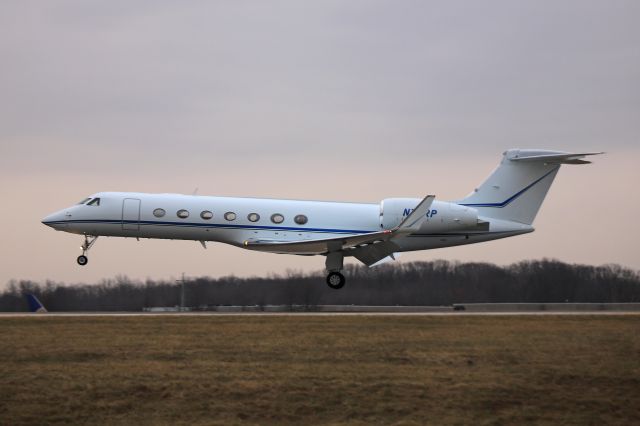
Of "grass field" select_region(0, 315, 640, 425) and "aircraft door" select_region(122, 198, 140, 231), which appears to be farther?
"aircraft door" select_region(122, 198, 140, 231)

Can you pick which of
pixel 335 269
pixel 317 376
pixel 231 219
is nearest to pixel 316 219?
pixel 335 269

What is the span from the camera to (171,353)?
73.0ft

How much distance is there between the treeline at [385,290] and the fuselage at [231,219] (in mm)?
11469

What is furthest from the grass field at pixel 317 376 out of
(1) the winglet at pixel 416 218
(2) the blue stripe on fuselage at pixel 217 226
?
(2) the blue stripe on fuselage at pixel 217 226

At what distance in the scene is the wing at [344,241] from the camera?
33.1 metres

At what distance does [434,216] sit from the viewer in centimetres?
3581

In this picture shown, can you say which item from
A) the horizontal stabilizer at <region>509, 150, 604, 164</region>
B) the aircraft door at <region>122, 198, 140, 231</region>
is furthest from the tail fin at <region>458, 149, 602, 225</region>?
the aircraft door at <region>122, 198, 140, 231</region>

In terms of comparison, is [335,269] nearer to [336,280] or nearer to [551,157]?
[336,280]

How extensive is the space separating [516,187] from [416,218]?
5718mm

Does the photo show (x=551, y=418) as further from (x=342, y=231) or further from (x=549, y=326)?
(x=342, y=231)

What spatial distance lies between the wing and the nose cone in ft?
22.5

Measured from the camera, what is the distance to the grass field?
59.0 ft

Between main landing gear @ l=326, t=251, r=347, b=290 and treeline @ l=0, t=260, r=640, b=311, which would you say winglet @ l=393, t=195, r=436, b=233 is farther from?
treeline @ l=0, t=260, r=640, b=311

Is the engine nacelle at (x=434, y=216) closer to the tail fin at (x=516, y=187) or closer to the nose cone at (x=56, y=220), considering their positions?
the tail fin at (x=516, y=187)
